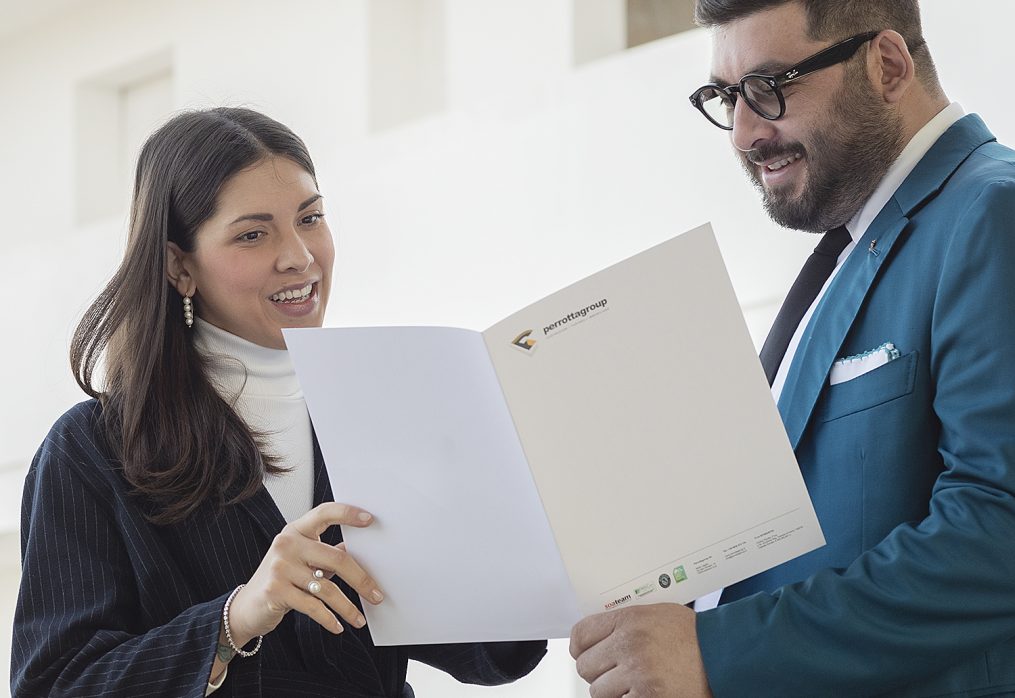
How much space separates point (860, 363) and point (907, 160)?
0.35 m

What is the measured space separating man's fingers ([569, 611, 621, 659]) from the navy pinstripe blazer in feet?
1.58

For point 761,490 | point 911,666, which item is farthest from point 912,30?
point 911,666

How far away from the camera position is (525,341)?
5.08ft

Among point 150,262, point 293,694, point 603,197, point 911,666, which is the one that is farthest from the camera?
point 603,197

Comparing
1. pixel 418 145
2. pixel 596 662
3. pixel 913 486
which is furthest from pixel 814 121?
pixel 418 145

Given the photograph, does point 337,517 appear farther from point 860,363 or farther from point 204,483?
point 860,363

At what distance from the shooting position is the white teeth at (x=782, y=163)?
6.35ft

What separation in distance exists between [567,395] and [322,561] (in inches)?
15.7

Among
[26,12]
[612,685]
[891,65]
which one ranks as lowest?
[612,685]

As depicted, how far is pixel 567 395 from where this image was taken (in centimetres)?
157

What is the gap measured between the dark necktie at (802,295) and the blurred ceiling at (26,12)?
20.8 feet

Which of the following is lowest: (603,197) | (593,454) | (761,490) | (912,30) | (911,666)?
(911,666)

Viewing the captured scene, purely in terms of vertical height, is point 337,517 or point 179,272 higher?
point 179,272

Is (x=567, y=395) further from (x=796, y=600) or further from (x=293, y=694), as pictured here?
(x=293, y=694)
